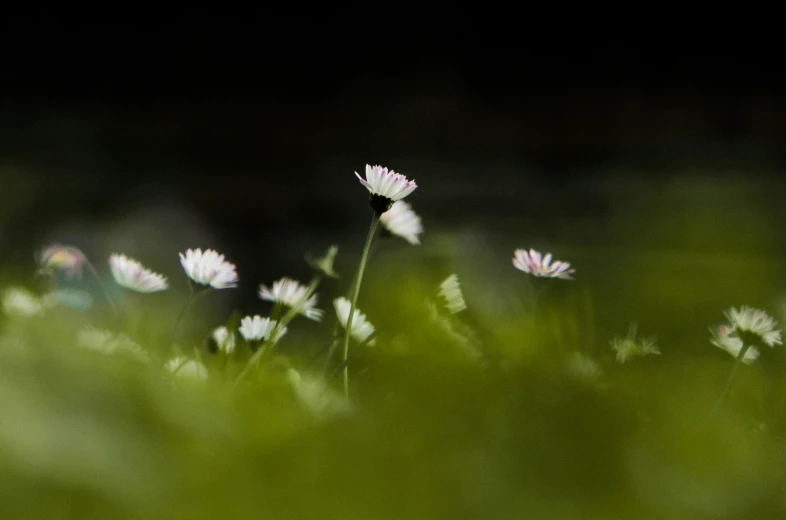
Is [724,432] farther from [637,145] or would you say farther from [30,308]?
[637,145]

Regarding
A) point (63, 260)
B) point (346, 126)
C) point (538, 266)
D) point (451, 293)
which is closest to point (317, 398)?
point (451, 293)

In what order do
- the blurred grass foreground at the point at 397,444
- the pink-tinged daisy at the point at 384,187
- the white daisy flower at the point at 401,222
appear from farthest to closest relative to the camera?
the white daisy flower at the point at 401,222
the pink-tinged daisy at the point at 384,187
the blurred grass foreground at the point at 397,444

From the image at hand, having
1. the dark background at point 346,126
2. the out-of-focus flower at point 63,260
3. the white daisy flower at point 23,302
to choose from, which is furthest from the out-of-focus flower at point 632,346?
the dark background at point 346,126

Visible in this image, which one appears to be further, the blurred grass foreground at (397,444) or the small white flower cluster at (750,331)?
the small white flower cluster at (750,331)

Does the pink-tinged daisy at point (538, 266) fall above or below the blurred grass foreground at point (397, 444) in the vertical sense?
above

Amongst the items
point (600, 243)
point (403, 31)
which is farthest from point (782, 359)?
point (403, 31)

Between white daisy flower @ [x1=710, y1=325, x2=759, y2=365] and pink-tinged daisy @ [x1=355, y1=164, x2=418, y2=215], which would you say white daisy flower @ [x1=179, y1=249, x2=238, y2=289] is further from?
white daisy flower @ [x1=710, y1=325, x2=759, y2=365]

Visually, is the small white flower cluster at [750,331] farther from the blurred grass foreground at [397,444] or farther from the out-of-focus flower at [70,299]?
the out-of-focus flower at [70,299]
